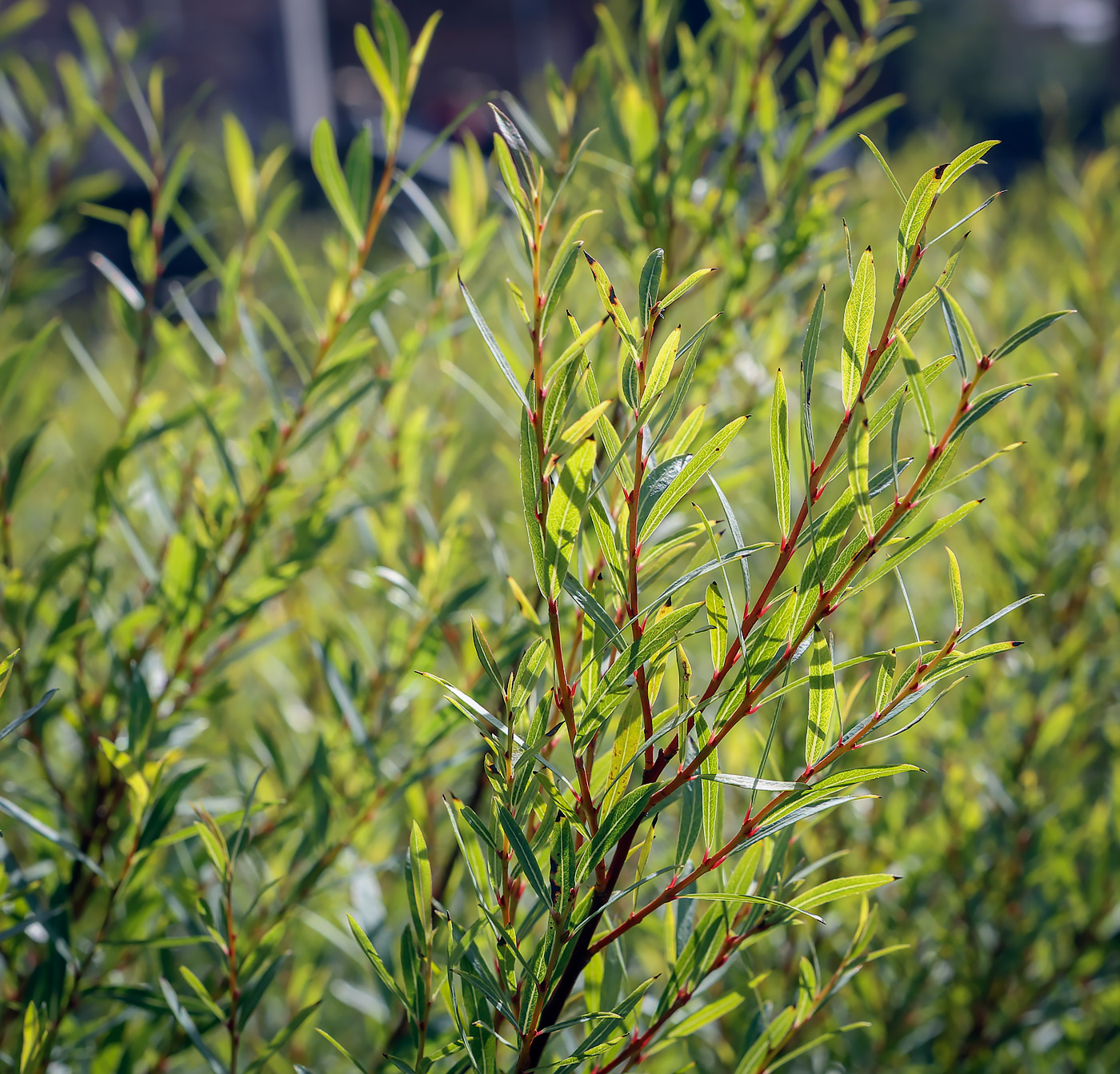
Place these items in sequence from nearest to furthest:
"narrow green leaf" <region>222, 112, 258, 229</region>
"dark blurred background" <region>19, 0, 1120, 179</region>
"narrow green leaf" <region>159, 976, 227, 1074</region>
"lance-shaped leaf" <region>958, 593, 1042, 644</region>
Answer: "lance-shaped leaf" <region>958, 593, 1042, 644</region> → "narrow green leaf" <region>159, 976, 227, 1074</region> → "narrow green leaf" <region>222, 112, 258, 229</region> → "dark blurred background" <region>19, 0, 1120, 179</region>

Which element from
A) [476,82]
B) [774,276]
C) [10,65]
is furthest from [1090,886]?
[476,82]

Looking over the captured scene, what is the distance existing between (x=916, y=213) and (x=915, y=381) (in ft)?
0.17

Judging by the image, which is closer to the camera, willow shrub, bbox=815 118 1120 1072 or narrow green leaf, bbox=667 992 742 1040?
narrow green leaf, bbox=667 992 742 1040

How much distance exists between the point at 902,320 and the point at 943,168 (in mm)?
38

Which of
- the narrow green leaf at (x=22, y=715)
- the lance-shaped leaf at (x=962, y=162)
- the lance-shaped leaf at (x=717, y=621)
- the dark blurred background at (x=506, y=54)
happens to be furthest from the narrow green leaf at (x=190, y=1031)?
the dark blurred background at (x=506, y=54)

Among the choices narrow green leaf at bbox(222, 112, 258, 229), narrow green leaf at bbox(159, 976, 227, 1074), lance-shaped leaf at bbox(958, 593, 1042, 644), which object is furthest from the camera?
narrow green leaf at bbox(222, 112, 258, 229)

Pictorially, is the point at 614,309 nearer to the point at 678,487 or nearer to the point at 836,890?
the point at 678,487

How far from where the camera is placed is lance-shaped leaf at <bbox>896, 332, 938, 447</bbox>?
0.21 metres

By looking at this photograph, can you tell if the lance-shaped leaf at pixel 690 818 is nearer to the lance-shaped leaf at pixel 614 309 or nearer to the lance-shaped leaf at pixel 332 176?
the lance-shaped leaf at pixel 614 309

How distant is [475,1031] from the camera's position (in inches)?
10.2

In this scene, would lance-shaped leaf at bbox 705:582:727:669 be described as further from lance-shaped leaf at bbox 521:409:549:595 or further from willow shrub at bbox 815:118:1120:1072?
willow shrub at bbox 815:118:1120:1072

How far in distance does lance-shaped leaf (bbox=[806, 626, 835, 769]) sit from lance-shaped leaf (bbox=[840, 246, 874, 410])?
0.21ft

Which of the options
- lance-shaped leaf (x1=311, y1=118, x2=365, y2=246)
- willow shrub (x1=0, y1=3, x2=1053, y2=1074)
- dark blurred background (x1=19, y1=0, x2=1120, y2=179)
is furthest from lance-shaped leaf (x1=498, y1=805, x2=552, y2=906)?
dark blurred background (x1=19, y1=0, x2=1120, y2=179)

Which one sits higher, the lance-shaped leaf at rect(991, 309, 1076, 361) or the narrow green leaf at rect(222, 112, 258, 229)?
the narrow green leaf at rect(222, 112, 258, 229)
